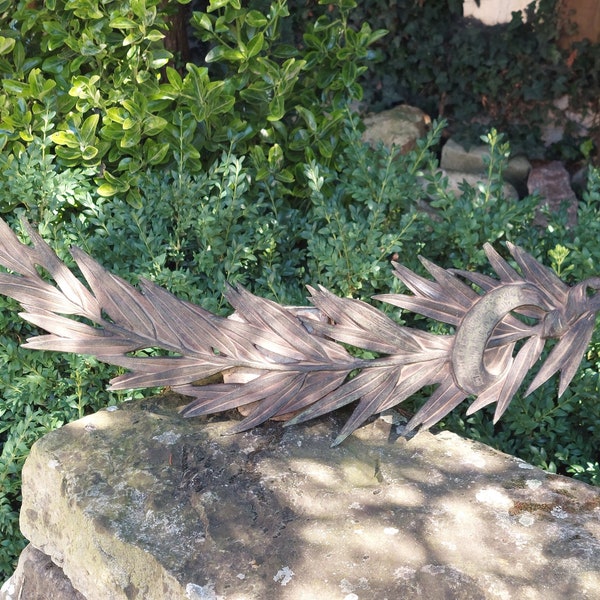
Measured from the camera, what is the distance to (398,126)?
17.7 feet

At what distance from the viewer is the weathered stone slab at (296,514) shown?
1.78m

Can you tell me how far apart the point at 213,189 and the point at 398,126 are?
2486mm

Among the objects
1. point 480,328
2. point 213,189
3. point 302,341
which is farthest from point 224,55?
point 480,328

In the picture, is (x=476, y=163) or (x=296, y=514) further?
(x=476, y=163)

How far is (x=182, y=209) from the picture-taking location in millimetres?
2877

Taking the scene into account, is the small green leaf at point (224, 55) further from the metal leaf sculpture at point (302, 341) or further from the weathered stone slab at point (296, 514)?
the weathered stone slab at point (296, 514)

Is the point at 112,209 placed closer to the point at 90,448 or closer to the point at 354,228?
the point at 354,228

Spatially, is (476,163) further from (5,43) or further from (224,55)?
(5,43)

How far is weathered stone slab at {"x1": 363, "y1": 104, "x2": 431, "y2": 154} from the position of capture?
209 inches

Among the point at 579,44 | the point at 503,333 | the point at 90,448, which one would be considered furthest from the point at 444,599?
the point at 579,44

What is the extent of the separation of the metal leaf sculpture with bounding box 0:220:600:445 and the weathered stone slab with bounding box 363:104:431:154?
3.20 metres

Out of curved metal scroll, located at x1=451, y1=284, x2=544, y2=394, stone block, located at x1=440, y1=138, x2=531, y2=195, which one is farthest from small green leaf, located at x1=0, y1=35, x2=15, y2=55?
stone block, located at x1=440, y1=138, x2=531, y2=195

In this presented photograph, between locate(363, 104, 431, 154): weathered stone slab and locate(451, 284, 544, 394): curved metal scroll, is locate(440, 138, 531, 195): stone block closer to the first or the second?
locate(363, 104, 431, 154): weathered stone slab

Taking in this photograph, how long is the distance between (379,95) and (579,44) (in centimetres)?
131
